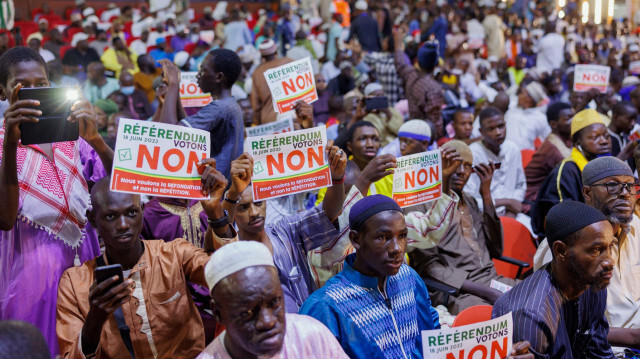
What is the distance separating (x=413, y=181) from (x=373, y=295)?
1.18 m

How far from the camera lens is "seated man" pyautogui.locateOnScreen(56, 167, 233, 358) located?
2.77 metres

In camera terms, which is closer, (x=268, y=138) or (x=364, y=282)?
(x=364, y=282)

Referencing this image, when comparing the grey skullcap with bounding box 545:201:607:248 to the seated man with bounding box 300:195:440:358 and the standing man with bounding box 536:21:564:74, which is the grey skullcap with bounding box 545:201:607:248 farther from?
the standing man with bounding box 536:21:564:74

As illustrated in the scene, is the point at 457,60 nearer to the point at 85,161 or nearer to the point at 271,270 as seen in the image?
the point at 85,161

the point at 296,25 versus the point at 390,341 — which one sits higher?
the point at 296,25

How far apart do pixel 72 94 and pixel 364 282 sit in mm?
1590

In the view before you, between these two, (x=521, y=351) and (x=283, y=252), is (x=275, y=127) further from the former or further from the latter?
(x=521, y=351)

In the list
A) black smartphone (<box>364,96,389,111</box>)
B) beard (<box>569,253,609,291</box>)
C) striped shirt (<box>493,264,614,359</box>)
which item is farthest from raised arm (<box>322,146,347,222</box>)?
black smartphone (<box>364,96,389,111</box>)

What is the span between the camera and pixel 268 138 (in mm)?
3576

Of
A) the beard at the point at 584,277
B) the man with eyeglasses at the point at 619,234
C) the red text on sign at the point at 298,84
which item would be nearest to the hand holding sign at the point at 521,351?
the beard at the point at 584,277

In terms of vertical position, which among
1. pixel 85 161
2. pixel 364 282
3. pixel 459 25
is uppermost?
pixel 459 25

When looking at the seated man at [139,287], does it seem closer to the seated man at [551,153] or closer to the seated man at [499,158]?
the seated man at [499,158]

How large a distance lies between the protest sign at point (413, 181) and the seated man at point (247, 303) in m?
1.87

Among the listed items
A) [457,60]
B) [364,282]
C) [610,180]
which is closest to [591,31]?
[457,60]
